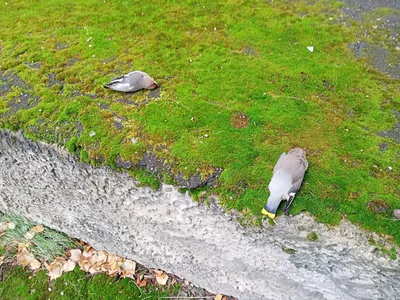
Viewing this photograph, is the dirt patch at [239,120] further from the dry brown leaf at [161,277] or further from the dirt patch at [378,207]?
the dry brown leaf at [161,277]

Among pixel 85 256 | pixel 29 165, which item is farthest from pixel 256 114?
pixel 85 256

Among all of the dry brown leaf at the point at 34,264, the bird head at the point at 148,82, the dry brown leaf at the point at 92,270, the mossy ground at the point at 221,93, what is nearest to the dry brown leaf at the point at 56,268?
the dry brown leaf at the point at 34,264

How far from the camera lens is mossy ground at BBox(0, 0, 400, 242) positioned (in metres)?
2.37

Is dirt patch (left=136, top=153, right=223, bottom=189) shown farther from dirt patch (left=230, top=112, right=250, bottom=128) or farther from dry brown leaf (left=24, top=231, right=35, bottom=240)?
dry brown leaf (left=24, top=231, right=35, bottom=240)

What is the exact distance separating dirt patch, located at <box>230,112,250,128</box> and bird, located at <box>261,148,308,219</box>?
0.43 meters

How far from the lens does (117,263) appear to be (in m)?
3.42

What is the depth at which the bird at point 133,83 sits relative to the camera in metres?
2.78

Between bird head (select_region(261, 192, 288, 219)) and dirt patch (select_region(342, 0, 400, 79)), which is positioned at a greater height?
dirt patch (select_region(342, 0, 400, 79))

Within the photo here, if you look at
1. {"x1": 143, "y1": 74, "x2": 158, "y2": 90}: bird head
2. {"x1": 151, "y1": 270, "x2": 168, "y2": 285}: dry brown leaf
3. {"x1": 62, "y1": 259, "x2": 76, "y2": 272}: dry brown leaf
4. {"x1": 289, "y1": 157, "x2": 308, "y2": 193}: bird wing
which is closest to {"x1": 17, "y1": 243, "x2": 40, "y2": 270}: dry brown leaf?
{"x1": 62, "y1": 259, "x2": 76, "y2": 272}: dry brown leaf

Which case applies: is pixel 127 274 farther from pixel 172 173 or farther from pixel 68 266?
pixel 172 173

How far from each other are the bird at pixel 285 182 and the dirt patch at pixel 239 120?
0.43 metres

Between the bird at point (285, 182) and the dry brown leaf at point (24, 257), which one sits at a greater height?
the bird at point (285, 182)

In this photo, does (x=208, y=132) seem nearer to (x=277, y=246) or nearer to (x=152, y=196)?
(x=152, y=196)

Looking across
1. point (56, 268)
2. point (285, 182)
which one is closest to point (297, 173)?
point (285, 182)
